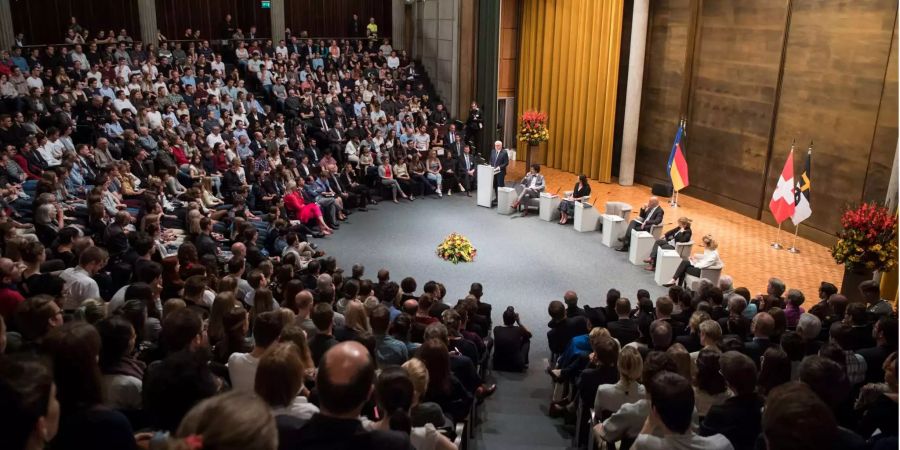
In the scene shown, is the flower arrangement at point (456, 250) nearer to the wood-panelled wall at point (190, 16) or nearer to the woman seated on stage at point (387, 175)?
the woman seated on stage at point (387, 175)

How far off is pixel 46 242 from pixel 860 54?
10.8 m

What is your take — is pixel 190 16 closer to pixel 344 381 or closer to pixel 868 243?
pixel 868 243

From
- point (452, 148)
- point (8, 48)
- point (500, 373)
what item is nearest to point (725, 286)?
point (500, 373)

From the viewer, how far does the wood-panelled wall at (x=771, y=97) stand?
1018cm

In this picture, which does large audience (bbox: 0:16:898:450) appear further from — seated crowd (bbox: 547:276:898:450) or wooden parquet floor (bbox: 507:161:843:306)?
wooden parquet floor (bbox: 507:161:843:306)

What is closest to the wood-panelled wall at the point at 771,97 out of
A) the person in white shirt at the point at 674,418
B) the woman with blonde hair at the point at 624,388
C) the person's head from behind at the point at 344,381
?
the woman with blonde hair at the point at 624,388

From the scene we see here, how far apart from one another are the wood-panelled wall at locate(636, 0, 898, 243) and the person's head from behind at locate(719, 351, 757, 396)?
8005 mm

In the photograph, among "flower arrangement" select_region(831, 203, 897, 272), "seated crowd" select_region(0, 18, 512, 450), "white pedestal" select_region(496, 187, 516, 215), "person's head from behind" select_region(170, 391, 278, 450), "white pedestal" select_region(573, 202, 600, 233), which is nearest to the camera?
"person's head from behind" select_region(170, 391, 278, 450)

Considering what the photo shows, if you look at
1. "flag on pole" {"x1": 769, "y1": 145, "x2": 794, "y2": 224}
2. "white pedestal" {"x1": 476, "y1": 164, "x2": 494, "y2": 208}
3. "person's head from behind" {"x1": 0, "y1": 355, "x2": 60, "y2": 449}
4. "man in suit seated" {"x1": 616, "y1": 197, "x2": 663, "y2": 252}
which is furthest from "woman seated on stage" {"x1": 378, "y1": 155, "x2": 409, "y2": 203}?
"person's head from behind" {"x1": 0, "y1": 355, "x2": 60, "y2": 449}

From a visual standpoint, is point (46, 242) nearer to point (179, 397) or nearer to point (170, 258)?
point (170, 258)

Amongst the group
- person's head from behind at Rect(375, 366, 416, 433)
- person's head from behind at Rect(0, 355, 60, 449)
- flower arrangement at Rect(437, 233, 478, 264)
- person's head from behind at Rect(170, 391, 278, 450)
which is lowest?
flower arrangement at Rect(437, 233, 478, 264)

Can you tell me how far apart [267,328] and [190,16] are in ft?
57.9

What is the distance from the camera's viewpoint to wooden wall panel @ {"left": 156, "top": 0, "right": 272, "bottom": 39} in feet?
61.7

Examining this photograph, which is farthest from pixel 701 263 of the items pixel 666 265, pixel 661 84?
pixel 661 84
